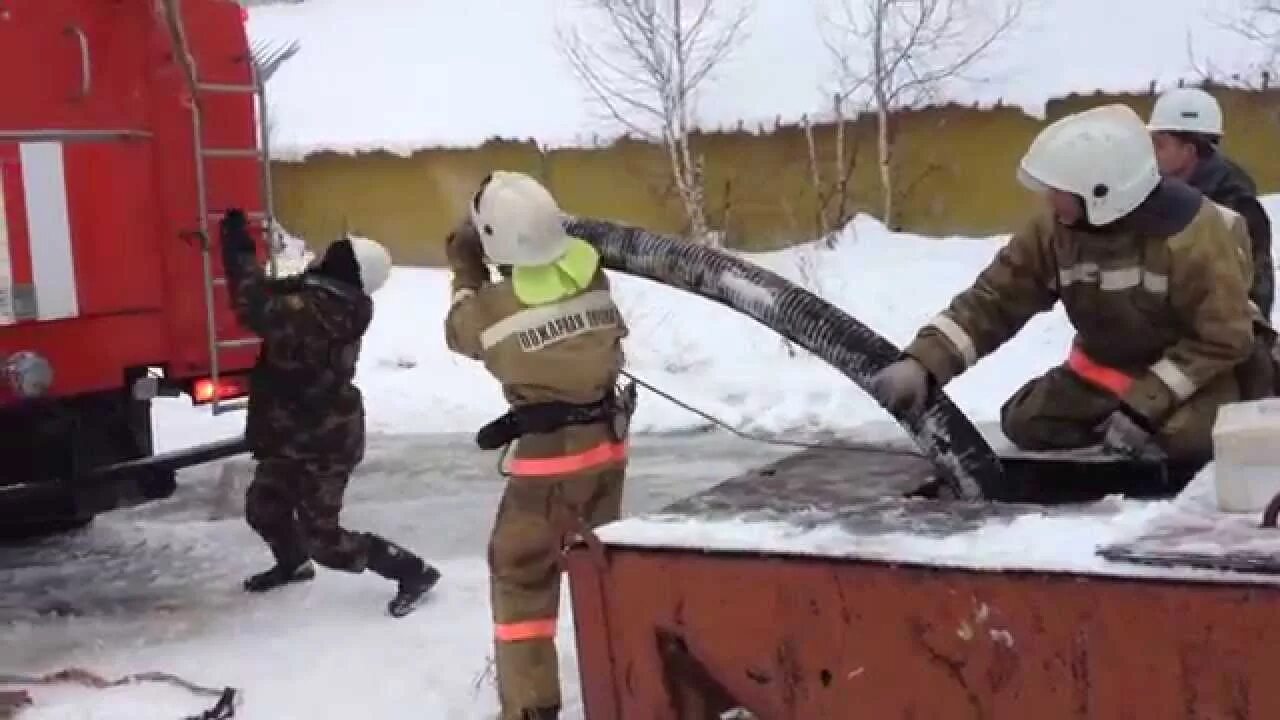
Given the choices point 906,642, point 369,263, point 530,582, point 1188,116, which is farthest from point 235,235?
point 906,642

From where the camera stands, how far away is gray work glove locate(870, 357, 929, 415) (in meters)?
4.10

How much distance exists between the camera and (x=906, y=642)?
305 cm

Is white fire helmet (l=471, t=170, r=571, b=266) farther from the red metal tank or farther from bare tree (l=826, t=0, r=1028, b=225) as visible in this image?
bare tree (l=826, t=0, r=1028, b=225)

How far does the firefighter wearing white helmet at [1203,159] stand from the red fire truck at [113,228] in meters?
3.42

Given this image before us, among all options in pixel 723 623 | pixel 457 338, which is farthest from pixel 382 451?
pixel 723 623

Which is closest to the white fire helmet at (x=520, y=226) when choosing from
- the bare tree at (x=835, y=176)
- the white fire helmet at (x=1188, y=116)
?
the white fire helmet at (x=1188, y=116)

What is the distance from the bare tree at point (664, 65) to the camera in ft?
51.9

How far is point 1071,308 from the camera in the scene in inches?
169

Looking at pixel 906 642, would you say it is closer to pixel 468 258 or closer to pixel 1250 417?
pixel 1250 417

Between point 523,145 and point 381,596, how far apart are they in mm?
11542

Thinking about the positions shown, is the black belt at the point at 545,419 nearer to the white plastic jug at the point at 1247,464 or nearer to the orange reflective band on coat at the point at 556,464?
the orange reflective band on coat at the point at 556,464

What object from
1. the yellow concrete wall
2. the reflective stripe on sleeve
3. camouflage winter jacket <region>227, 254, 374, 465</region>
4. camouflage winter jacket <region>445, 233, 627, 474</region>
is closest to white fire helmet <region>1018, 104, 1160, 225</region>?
the reflective stripe on sleeve

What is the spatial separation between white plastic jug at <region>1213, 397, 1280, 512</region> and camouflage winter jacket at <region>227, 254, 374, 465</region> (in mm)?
3489

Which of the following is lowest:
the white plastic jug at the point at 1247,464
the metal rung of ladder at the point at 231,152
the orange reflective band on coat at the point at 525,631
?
the orange reflective band on coat at the point at 525,631
